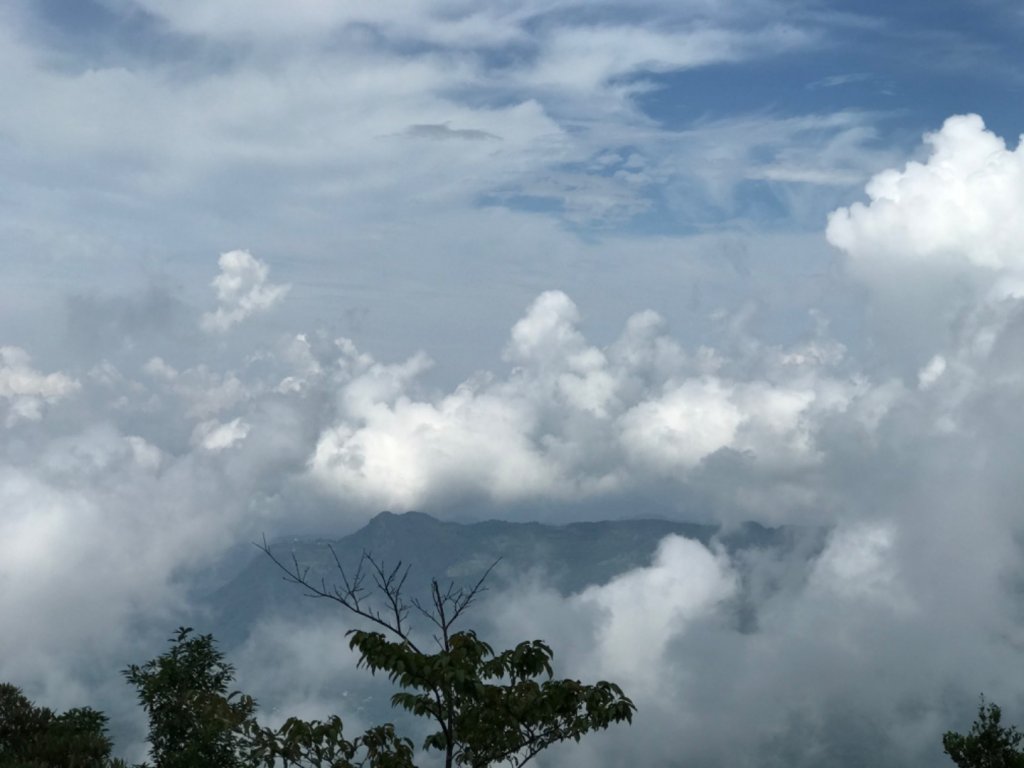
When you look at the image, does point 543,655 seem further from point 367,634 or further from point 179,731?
point 179,731

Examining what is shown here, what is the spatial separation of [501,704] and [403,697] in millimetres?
2194

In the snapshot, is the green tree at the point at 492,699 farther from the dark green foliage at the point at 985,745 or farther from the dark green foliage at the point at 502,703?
the dark green foliage at the point at 985,745

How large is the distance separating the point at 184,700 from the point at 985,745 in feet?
146

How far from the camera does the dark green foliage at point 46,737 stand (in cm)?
2298

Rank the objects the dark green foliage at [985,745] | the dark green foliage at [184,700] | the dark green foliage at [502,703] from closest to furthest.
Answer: the dark green foliage at [502,703]
the dark green foliage at [184,700]
the dark green foliage at [985,745]

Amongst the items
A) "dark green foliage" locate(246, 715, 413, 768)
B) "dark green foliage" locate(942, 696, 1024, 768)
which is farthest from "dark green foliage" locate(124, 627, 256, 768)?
"dark green foliage" locate(942, 696, 1024, 768)

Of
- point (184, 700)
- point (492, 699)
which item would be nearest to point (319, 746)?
point (492, 699)

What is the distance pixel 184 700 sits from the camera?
85.0 feet

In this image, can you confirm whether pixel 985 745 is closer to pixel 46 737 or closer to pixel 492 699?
pixel 492 699

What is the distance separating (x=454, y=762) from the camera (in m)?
18.9

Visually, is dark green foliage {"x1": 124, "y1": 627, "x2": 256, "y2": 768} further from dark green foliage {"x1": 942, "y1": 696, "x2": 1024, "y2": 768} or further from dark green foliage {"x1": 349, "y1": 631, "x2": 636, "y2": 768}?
dark green foliage {"x1": 942, "y1": 696, "x2": 1024, "y2": 768}

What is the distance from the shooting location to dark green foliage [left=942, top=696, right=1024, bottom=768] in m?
50.8

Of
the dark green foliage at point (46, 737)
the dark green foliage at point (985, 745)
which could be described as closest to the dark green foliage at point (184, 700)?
the dark green foliage at point (46, 737)

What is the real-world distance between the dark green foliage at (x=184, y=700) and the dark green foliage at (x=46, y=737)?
147 cm
